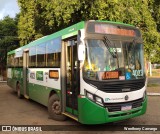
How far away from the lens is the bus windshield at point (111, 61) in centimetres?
732

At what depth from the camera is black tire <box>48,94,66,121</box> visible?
358 inches

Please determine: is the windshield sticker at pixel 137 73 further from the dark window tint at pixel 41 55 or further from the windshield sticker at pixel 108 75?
the dark window tint at pixel 41 55

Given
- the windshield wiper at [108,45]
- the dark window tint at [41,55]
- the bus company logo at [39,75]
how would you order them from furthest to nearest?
the bus company logo at [39,75] < the dark window tint at [41,55] < the windshield wiper at [108,45]

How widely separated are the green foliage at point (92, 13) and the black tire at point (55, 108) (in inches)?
280

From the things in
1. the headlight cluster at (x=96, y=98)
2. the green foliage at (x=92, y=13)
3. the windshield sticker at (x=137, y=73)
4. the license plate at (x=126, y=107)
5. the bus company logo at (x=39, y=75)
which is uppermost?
the green foliage at (x=92, y=13)

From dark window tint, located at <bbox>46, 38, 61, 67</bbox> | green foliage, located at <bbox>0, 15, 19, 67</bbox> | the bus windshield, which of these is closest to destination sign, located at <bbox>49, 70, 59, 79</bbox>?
dark window tint, located at <bbox>46, 38, 61, 67</bbox>

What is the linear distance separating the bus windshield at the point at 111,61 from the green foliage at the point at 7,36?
29370 mm

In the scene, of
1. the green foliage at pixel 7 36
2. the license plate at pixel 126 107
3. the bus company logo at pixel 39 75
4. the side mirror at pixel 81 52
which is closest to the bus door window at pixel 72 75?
the side mirror at pixel 81 52

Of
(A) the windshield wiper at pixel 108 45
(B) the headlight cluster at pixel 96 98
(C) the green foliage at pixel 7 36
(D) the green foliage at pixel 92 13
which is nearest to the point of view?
(B) the headlight cluster at pixel 96 98

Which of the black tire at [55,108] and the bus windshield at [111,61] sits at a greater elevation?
the bus windshield at [111,61]

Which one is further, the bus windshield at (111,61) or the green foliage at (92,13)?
the green foliage at (92,13)

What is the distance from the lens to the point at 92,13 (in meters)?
15.7

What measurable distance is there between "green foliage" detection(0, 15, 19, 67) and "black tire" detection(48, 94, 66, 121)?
1074 inches

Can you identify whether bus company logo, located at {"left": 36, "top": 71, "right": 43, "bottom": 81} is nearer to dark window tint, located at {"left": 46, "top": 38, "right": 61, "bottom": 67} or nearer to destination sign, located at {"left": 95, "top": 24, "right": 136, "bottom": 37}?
dark window tint, located at {"left": 46, "top": 38, "right": 61, "bottom": 67}
